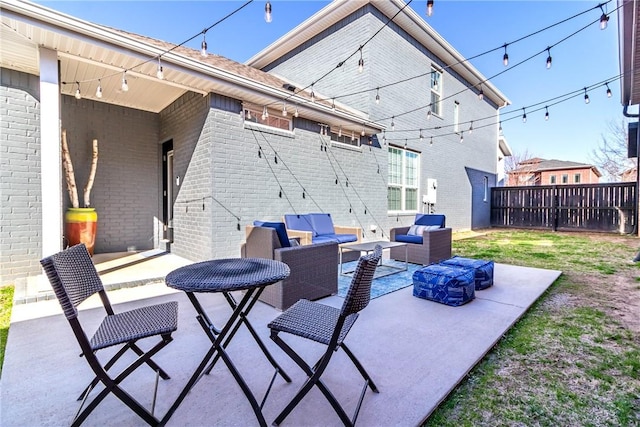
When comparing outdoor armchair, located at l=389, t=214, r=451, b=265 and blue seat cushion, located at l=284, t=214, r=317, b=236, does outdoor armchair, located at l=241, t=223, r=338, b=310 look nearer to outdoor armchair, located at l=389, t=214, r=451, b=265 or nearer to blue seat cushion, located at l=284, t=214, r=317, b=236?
blue seat cushion, located at l=284, t=214, r=317, b=236

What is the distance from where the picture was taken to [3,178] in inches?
162

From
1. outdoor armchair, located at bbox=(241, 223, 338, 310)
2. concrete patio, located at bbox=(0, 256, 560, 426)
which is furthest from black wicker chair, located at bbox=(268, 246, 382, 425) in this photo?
outdoor armchair, located at bbox=(241, 223, 338, 310)

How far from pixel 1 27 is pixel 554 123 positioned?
2744 centimetres

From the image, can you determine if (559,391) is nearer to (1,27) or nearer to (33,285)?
(33,285)

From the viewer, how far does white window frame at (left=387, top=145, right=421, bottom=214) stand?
354 inches

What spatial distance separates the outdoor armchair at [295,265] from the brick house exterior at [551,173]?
90.9 feet

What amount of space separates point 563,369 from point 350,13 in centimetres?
888

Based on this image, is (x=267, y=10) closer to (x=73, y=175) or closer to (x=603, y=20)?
(x=603, y=20)

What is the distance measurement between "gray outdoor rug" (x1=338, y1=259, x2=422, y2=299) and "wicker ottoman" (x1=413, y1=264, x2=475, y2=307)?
45 centimetres

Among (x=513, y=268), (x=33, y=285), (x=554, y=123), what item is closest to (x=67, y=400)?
(x=33, y=285)

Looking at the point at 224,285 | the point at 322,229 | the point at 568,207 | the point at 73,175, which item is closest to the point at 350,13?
the point at 322,229

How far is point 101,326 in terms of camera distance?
178cm

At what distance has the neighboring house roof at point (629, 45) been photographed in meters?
4.93

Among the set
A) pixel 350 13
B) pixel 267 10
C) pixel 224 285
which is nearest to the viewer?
pixel 224 285
